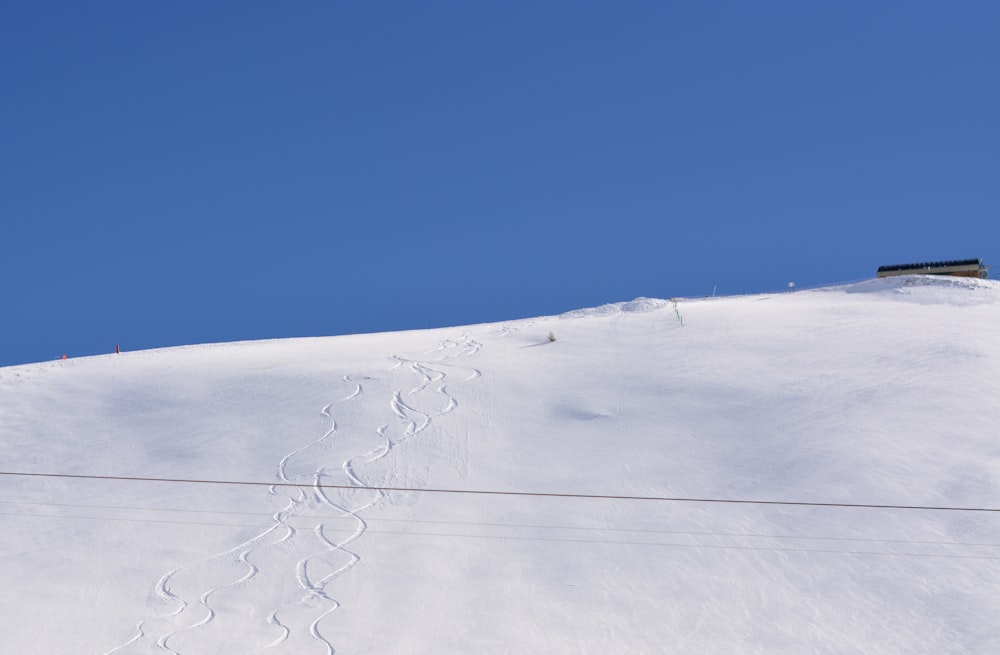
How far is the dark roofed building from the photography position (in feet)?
91.9

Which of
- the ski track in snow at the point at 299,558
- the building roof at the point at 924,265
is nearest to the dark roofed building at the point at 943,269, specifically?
the building roof at the point at 924,265

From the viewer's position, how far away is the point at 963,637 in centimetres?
1184

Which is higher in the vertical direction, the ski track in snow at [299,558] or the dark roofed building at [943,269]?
the dark roofed building at [943,269]

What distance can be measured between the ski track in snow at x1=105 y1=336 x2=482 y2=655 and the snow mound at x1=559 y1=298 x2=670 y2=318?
7.55m

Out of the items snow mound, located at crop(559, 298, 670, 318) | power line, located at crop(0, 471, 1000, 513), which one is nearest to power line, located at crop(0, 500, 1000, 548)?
power line, located at crop(0, 471, 1000, 513)

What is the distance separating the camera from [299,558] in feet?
47.4

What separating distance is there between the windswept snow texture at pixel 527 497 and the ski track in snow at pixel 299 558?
42mm

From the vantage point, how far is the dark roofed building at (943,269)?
28.0m

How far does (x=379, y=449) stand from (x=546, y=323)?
30.2 ft

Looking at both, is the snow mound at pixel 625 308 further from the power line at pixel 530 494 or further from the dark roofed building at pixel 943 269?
the power line at pixel 530 494

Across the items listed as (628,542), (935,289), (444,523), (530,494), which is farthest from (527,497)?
(935,289)

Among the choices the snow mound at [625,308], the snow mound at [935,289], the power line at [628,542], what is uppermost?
the snow mound at [625,308]

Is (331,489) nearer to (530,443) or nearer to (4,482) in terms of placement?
(530,443)

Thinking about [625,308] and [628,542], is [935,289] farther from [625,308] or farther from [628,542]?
[628,542]
